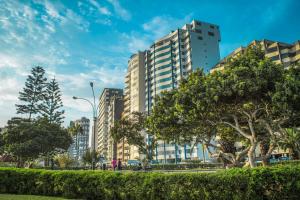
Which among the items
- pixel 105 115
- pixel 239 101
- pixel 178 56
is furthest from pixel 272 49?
pixel 105 115

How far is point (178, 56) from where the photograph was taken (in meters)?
97.9

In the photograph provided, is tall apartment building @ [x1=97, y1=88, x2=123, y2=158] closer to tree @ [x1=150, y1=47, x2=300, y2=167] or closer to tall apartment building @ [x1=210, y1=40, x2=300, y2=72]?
tall apartment building @ [x1=210, y1=40, x2=300, y2=72]

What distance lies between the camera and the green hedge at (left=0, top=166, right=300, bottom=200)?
7.75m

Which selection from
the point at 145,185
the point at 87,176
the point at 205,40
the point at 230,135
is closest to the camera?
the point at 145,185

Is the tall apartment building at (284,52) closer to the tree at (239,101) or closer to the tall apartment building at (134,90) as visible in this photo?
the tree at (239,101)

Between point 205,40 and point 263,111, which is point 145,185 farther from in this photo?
point 205,40

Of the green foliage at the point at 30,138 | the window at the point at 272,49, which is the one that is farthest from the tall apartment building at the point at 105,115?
the green foliage at the point at 30,138

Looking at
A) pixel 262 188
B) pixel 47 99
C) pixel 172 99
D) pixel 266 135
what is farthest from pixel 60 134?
pixel 262 188

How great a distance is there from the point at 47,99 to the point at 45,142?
21.4 metres

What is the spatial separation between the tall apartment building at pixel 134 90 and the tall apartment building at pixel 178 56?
133 inches

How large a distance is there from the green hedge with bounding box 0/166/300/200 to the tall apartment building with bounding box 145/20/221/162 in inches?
3130

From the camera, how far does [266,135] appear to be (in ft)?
76.1

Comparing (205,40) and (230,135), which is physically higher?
(205,40)

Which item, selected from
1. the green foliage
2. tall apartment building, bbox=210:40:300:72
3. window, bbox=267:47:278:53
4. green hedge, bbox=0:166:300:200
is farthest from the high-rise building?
green hedge, bbox=0:166:300:200
